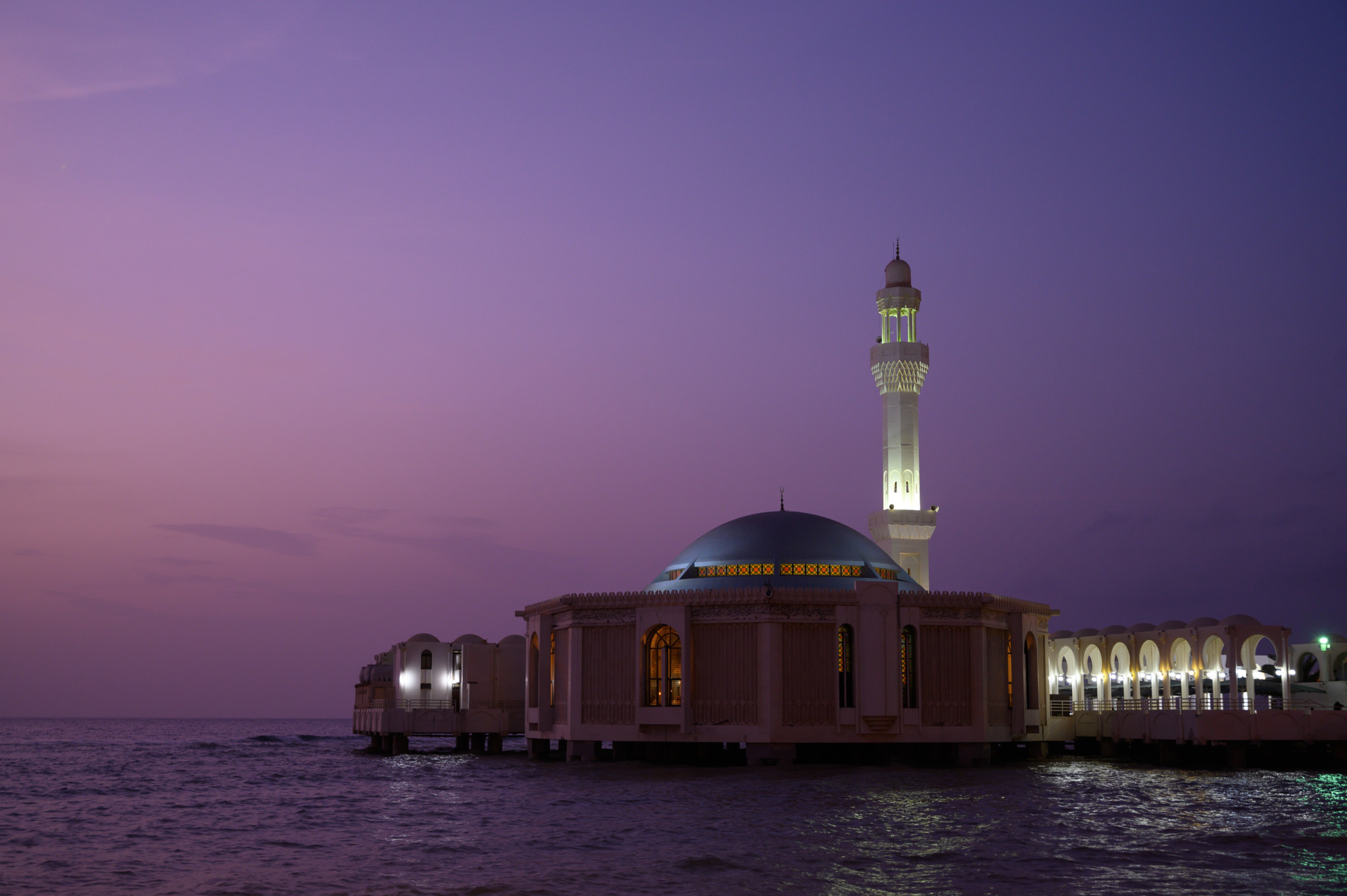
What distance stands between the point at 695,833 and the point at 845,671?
19348 mm

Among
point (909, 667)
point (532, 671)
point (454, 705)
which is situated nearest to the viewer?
point (909, 667)

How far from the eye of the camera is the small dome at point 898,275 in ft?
242

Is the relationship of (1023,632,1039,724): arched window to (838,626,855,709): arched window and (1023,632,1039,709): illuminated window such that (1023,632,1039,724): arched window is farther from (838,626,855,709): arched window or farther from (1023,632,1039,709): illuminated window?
(838,626,855,709): arched window

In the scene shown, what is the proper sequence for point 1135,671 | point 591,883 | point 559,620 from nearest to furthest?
point 591,883, point 559,620, point 1135,671

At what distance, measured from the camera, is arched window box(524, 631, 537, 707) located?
6047 cm

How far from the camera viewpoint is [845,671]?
50.7 meters

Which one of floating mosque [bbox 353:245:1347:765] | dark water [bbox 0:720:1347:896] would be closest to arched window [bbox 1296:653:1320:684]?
floating mosque [bbox 353:245:1347:765]

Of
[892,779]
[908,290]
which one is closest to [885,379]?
[908,290]

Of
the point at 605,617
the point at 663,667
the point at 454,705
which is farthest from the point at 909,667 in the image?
the point at 454,705

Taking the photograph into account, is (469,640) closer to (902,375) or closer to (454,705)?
(454,705)

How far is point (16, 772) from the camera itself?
6894 cm

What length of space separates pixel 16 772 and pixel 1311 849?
62.8 m

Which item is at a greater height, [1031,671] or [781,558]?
[781,558]

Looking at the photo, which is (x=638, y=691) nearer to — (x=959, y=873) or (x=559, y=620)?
(x=559, y=620)
